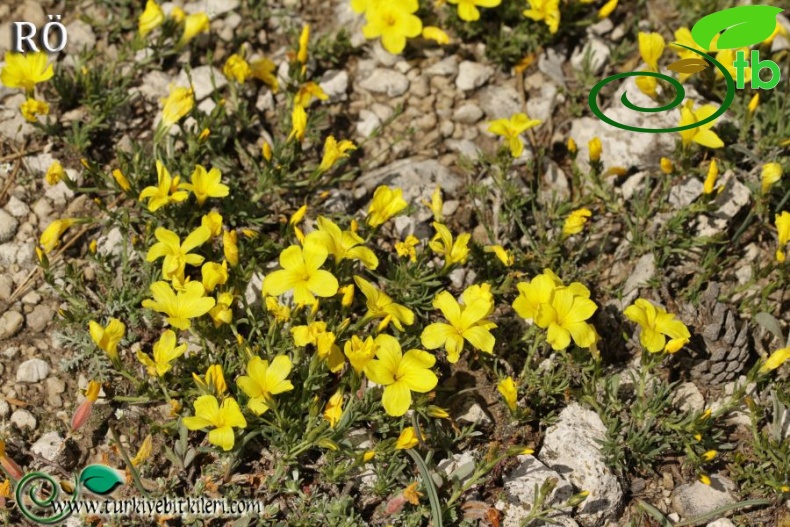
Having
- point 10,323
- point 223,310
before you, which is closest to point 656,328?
point 223,310

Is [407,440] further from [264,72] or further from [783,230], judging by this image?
[264,72]

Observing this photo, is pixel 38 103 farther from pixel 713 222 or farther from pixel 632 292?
pixel 713 222

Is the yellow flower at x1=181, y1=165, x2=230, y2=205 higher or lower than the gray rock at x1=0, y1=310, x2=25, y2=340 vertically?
higher

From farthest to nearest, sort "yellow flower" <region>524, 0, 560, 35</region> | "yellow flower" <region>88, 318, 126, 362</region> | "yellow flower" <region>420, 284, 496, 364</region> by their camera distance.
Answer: "yellow flower" <region>524, 0, 560, 35</region>, "yellow flower" <region>420, 284, 496, 364</region>, "yellow flower" <region>88, 318, 126, 362</region>

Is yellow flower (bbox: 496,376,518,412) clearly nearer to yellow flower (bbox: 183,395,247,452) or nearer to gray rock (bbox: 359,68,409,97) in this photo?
yellow flower (bbox: 183,395,247,452)

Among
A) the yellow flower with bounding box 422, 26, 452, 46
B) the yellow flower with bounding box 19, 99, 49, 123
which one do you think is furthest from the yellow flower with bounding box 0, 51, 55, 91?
the yellow flower with bounding box 422, 26, 452, 46

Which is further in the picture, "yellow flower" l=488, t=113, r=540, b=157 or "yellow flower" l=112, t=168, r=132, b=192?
"yellow flower" l=488, t=113, r=540, b=157
